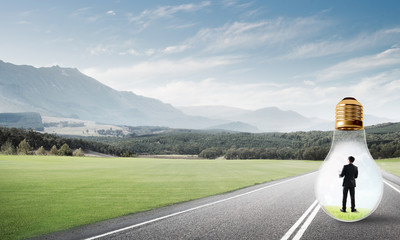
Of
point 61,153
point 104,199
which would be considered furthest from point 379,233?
point 61,153

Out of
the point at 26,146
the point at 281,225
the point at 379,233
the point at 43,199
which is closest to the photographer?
the point at 379,233

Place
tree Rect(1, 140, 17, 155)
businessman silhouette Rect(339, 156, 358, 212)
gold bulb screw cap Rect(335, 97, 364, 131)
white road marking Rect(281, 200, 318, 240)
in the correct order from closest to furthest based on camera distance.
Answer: gold bulb screw cap Rect(335, 97, 364, 131) → businessman silhouette Rect(339, 156, 358, 212) → white road marking Rect(281, 200, 318, 240) → tree Rect(1, 140, 17, 155)

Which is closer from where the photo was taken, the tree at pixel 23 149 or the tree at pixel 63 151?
the tree at pixel 23 149

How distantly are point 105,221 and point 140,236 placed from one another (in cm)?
377

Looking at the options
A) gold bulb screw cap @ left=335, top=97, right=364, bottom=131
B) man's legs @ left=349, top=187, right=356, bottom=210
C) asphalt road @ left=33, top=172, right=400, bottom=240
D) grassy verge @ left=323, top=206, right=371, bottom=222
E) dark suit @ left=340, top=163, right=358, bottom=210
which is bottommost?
asphalt road @ left=33, top=172, right=400, bottom=240

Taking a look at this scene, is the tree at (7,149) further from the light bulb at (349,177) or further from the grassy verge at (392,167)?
the light bulb at (349,177)

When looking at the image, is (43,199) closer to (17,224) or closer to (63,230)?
(17,224)

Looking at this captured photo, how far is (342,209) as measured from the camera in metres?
7.52

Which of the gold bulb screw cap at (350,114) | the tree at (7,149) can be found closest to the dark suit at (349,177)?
the gold bulb screw cap at (350,114)

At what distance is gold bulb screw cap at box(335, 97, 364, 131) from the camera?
21.9 ft

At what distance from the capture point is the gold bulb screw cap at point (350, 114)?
6660mm

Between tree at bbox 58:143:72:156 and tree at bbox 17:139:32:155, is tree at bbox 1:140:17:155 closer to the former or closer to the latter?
tree at bbox 17:139:32:155

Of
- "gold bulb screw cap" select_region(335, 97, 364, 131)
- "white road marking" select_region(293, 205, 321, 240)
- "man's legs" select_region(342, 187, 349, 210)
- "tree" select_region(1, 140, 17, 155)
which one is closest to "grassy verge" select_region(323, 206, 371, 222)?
"man's legs" select_region(342, 187, 349, 210)

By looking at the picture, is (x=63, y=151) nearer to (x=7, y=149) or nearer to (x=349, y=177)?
(x=7, y=149)
